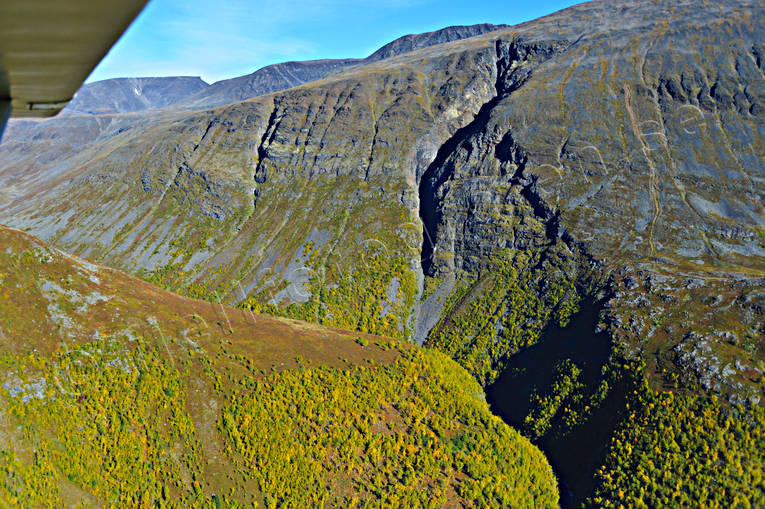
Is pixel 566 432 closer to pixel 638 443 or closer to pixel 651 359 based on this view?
pixel 638 443

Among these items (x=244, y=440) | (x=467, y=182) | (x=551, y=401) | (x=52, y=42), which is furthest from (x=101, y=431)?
(x=467, y=182)

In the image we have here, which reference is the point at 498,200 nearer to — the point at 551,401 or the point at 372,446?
the point at 551,401

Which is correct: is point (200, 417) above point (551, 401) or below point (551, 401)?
above

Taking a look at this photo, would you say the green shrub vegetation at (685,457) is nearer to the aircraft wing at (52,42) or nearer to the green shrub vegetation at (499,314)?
the green shrub vegetation at (499,314)

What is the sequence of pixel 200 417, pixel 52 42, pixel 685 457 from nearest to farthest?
pixel 52 42 < pixel 685 457 < pixel 200 417

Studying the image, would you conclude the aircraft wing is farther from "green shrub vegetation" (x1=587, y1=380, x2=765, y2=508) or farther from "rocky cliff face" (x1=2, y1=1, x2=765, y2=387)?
"rocky cliff face" (x1=2, y1=1, x2=765, y2=387)

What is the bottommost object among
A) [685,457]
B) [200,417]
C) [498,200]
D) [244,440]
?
[685,457]
